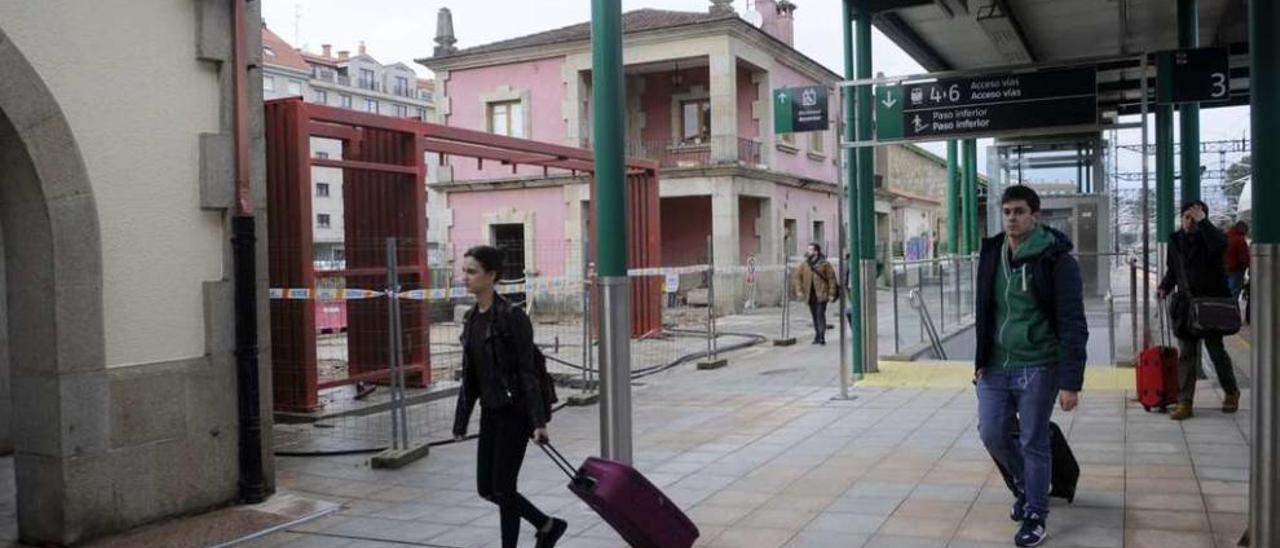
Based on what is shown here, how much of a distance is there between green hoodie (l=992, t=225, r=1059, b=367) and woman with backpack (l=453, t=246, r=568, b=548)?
7.42 feet

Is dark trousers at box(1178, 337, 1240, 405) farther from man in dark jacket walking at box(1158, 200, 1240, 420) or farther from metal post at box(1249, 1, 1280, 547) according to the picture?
metal post at box(1249, 1, 1280, 547)

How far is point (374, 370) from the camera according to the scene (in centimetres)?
1049

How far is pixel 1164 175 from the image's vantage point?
33.8 feet

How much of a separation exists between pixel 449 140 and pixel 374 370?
2.76 meters

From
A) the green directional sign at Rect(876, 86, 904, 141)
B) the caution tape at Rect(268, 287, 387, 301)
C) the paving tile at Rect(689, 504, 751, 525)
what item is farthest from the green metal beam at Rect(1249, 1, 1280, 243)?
the caution tape at Rect(268, 287, 387, 301)

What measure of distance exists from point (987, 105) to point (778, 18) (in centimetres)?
2363

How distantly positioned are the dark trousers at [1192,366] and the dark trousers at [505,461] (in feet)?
18.4

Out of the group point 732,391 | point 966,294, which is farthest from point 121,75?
point 966,294

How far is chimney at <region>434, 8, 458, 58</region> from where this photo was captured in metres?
29.7

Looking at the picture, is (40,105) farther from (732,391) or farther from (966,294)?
(966,294)

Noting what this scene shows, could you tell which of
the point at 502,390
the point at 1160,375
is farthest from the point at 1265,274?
the point at 1160,375

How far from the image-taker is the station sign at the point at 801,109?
9703 mm

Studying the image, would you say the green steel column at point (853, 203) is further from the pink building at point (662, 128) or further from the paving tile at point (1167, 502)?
the pink building at point (662, 128)

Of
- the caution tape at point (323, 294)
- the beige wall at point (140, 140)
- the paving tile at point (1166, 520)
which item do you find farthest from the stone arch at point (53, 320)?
the paving tile at point (1166, 520)
